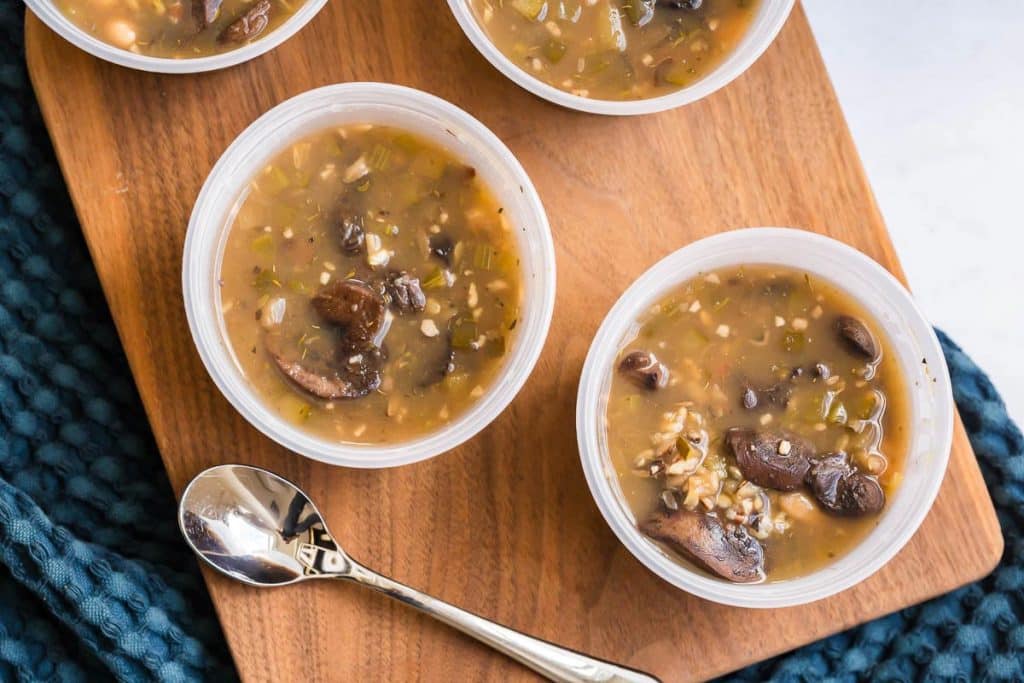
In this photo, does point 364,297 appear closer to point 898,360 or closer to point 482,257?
point 482,257

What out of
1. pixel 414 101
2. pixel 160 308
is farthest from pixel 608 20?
pixel 160 308

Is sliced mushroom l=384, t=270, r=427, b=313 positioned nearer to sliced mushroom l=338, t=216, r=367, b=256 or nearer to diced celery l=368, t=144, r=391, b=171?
sliced mushroom l=338, t=216, r=367, b=256

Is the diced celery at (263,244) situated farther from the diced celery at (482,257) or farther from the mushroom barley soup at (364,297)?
the diced celery at (482,257)

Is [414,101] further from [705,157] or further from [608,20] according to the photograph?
[705,157]

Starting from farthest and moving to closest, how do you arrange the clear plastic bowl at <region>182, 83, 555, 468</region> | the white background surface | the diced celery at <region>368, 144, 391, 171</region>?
the white background surface → the diced celery at <region>368, 144, 391, 171</region> → the clear plastic bowl at <region>182, 83, 555, 468</region>

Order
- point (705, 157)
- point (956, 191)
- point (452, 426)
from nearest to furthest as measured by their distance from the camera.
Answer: point (452, 426) → point (705, 157) → point (956, 191)

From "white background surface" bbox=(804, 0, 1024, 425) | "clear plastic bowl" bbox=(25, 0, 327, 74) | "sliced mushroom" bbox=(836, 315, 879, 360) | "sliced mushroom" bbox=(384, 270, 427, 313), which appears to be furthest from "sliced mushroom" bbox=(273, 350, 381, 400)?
"white background surface" bbox=(804, 0, 1024, 425)
